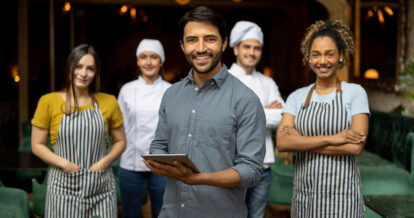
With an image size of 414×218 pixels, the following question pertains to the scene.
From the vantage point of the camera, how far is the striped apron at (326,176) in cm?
238

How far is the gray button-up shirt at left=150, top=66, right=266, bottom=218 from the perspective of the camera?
6.03ft

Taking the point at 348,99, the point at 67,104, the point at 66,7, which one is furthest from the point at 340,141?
the point at 66,7

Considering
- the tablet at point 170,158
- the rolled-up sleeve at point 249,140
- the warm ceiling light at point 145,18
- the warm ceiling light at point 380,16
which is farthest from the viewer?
the warm ceiling light at point 145,18

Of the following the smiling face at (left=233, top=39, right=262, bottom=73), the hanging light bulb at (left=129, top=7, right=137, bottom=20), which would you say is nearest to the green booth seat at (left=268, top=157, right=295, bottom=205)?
the smiling face at (left=233, top=39, right=262, bottom=73)

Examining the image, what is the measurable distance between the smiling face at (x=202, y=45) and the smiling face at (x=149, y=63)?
162 cm

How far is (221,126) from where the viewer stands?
1.83 metres

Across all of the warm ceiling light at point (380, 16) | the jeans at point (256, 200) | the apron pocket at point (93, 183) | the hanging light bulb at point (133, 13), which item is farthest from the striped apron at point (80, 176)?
the hanging light bulb at point (133, 13)

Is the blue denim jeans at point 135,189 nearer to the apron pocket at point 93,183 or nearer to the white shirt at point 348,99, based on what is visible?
the apron pocket at point 93,183

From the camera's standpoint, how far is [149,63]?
3.48 m

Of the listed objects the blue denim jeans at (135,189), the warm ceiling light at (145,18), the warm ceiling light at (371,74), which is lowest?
the blue denim jeans at (135,189)

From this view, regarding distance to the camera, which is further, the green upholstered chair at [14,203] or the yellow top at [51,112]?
the yellow top at [51,112]

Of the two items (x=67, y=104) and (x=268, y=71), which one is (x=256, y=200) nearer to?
(x=67, y=104)

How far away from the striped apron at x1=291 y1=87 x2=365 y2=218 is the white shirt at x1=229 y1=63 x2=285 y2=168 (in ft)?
1.44

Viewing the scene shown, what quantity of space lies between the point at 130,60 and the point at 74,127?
1209cm
